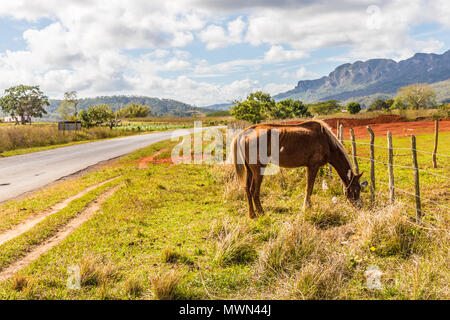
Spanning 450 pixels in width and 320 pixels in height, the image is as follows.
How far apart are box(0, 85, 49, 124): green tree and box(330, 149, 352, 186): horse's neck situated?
88581 mm

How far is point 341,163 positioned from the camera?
7.07 meters

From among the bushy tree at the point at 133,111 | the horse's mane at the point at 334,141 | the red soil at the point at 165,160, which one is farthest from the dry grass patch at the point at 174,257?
the bushy tree at the point at 133,111

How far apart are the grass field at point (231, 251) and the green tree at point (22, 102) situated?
84.6 meters

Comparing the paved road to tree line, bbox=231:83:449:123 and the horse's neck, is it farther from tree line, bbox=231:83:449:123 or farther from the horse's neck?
tree line, bbox=231:83:449:123

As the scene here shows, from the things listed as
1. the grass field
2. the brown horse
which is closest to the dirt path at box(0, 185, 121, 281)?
the grass field

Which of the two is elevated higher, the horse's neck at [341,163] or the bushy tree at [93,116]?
the bushy tree at [93,116]

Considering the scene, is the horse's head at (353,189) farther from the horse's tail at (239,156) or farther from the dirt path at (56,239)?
the dirt path at (56,239)

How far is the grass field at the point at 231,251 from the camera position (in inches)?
151

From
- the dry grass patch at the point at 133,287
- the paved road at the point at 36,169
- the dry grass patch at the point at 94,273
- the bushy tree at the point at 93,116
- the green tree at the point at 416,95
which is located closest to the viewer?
the dry grass patch at the point at 133,287

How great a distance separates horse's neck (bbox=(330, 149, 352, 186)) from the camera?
7.02 metres

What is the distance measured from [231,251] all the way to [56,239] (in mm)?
3747

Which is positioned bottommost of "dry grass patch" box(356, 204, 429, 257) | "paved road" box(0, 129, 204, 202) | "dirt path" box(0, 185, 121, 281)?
"dirt path" box(0, 185, 121, 281)

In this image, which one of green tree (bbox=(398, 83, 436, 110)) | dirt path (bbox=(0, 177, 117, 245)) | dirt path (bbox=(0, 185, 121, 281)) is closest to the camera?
→ dirt path (bbox=(0, 185, 121, 281))
